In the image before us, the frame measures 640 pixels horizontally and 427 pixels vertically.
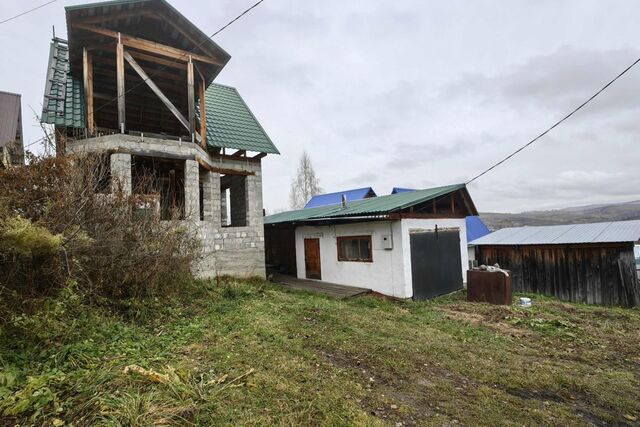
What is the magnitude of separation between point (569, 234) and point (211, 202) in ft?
47.0

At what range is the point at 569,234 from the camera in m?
13.1

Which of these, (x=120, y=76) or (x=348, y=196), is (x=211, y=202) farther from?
(x=348, y=196)

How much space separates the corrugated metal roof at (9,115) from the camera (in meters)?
12.9

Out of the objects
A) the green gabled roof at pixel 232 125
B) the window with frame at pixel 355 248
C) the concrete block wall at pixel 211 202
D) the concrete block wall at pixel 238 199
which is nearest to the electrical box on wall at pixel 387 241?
the window with frame at pixel 355 248

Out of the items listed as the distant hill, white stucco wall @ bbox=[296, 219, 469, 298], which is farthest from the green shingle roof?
the distant hill

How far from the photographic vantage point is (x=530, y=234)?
1453cm

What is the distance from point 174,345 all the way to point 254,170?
8.07 m

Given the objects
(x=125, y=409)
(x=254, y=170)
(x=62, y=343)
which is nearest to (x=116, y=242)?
(x=62, y=343)

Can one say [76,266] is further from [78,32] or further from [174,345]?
[78,32]

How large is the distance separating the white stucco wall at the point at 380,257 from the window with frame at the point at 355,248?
0.15 meters

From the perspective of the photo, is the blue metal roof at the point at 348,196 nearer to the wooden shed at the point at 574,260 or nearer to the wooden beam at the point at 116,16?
the wooden shed at the point at 574,260

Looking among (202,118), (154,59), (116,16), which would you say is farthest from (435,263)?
(116,16)

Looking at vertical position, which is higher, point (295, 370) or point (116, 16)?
point (116, 16)

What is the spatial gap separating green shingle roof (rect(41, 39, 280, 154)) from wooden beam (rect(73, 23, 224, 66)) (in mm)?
2358
